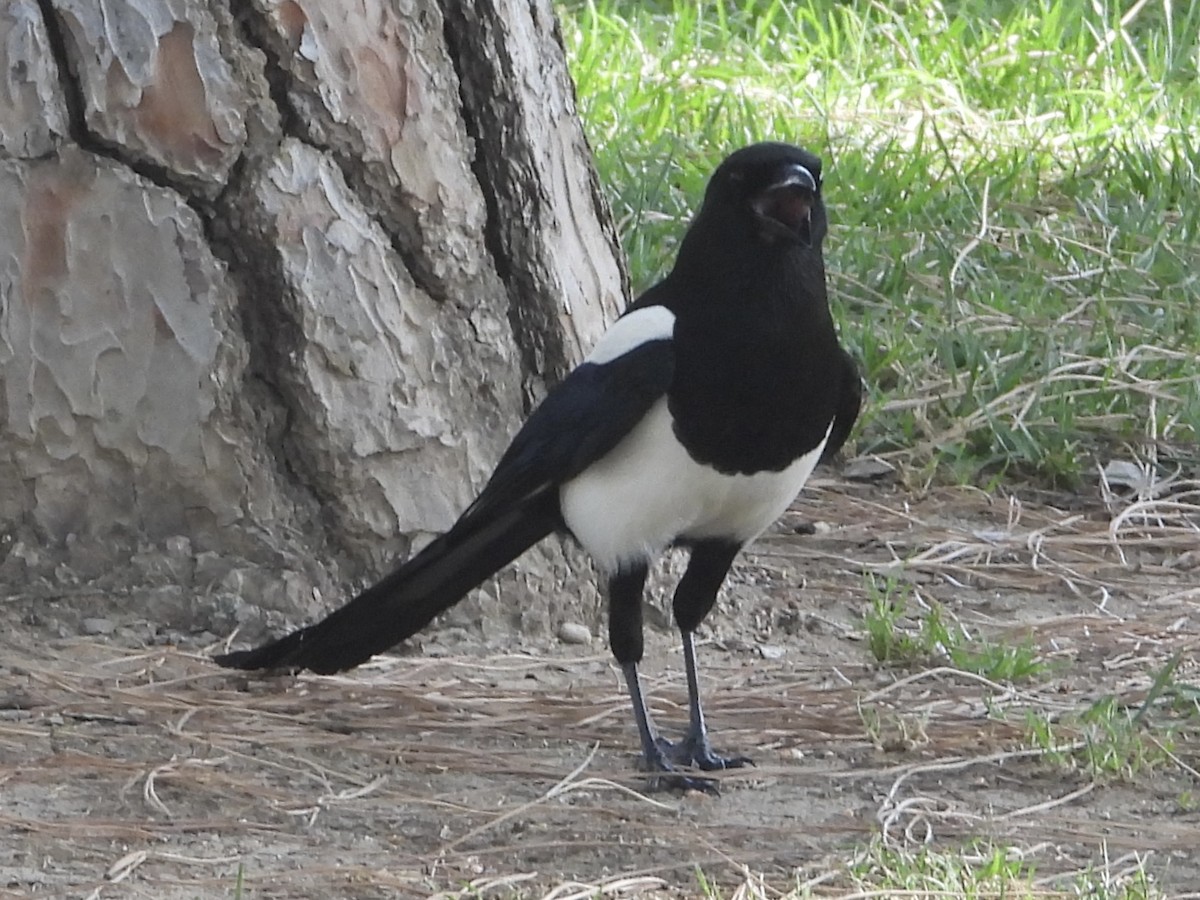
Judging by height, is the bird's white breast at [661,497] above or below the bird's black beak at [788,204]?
below

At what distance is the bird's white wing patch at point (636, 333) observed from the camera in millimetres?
2975

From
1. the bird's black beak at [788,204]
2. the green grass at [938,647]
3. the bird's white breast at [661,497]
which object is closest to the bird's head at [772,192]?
the bird's black beak at [788,204]

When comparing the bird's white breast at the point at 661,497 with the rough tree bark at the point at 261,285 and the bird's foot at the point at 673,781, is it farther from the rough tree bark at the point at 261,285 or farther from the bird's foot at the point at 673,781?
the rough tree bark at the point at 261,285

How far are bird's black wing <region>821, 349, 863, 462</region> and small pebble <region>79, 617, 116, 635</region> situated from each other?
121 cm

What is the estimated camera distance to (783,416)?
9.52ft

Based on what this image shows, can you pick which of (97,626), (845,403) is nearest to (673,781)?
(845,403)

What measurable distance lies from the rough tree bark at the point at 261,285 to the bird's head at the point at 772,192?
69 cm

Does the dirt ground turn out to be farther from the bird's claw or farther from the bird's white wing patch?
the bird's white wing patch

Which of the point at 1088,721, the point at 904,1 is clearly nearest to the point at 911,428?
the point at 1088,721

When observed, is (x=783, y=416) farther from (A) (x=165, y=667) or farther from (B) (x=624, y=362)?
(A) (x=165, y=667)

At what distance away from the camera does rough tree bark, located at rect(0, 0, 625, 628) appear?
3309 millimetres

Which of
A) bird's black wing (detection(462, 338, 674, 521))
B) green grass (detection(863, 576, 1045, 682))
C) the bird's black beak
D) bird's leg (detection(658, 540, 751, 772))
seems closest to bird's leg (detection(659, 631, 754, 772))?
bird's leg (detection(658, 540, 751, 772))

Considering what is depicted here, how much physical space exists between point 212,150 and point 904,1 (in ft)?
16.2

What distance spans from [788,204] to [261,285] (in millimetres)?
938
